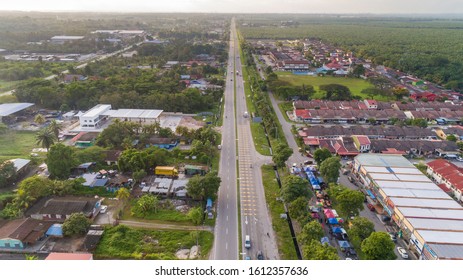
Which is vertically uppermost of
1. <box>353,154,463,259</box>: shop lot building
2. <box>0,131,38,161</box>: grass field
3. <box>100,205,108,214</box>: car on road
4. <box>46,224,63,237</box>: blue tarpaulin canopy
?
<box>353,154,463,259</box>: shop lot building

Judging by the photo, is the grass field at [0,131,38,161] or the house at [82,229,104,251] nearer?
the house at [82,229,104,251]

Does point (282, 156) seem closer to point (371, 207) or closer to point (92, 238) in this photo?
point (371, 207)

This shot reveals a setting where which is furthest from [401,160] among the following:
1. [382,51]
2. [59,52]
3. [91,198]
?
[59,52]

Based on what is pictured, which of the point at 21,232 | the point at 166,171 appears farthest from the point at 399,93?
the point at 21,232

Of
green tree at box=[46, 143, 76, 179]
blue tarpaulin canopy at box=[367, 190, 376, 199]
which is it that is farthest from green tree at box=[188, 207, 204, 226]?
blue tarpaulin canopy at box=[367, 190, 376, 199]

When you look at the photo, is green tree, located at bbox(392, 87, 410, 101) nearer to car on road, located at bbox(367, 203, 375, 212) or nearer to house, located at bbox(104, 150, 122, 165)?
car on road, located at bbox(367, 203, 375, 212)

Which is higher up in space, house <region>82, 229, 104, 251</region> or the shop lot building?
the shop lot building

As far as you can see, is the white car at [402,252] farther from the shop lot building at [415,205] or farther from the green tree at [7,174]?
the green tree at [7,174]

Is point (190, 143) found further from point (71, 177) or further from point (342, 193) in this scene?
point (342, 193)

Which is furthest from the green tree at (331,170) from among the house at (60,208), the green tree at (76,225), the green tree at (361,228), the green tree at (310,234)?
the green tree at (76,225)
